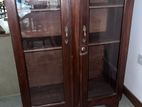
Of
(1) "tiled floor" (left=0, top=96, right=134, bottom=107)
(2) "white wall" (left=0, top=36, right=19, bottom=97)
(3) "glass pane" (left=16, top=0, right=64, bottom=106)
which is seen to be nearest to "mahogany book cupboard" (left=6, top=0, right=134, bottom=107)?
(3) "glass pane" (left=16, top=0, right=64, bottom=106)

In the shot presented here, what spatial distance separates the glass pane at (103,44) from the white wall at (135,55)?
35 cm

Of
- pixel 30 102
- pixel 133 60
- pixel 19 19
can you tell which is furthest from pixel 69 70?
pixel 133 60

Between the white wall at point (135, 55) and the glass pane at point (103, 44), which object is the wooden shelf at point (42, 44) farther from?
the white wall at point (135, 55)

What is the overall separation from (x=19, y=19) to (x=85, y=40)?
21.3 inches

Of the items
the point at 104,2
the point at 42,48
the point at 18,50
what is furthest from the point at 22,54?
the point at 104,2

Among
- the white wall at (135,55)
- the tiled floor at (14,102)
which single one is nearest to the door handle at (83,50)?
the white wall at (135,55)

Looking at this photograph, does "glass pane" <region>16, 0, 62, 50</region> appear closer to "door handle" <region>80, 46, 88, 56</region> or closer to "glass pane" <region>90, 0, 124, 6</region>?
"door handle" <region>80, 46, 88, 56</region>

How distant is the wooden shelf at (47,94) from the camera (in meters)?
1.57

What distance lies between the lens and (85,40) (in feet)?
4.56

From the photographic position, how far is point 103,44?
152 cm

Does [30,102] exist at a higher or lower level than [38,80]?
lower

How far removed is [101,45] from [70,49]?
1.05 feet

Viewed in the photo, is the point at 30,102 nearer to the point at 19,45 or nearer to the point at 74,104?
the point at 74,104

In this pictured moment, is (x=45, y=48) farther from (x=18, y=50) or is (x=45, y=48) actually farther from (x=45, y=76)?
(x=45, y=76)
